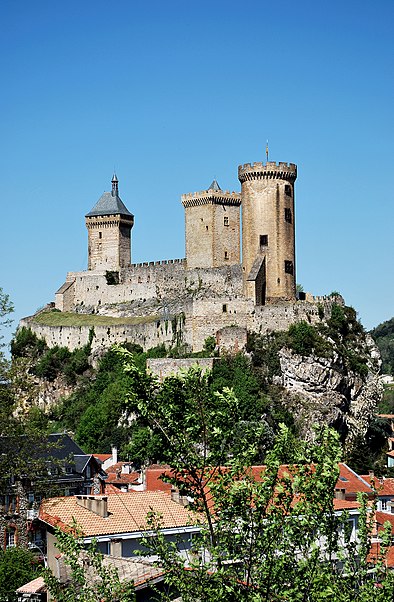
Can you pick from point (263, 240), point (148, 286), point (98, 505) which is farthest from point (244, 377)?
point (98, 505)

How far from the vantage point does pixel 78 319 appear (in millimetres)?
74750

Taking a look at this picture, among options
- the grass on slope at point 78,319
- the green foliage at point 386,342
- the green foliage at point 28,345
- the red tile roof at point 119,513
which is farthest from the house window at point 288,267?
the green foliage at point 386,342

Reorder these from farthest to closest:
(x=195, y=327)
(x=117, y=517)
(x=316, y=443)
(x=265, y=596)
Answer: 1. (x=195, y=327)
2. (x=117, y=517)
3. (x=316, y=443)
4. (x=265, y=596)

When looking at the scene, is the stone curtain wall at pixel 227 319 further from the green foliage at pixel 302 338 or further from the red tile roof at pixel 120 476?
the red tile roof at pixel 120 476

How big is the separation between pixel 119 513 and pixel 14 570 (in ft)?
12.2

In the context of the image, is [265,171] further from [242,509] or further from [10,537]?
[242,509]

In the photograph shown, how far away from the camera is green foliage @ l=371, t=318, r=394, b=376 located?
137 meters

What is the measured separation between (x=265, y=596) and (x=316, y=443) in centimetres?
263

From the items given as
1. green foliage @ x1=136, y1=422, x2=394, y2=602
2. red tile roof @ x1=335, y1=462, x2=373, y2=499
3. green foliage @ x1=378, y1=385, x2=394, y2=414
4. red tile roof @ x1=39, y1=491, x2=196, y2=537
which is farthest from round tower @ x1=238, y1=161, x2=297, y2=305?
green foliage @ x1=136, y1=422, x2=394, y2=602

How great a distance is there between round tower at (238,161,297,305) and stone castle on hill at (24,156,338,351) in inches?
2.3

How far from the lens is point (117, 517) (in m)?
29.4

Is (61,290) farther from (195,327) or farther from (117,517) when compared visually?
(117,517)

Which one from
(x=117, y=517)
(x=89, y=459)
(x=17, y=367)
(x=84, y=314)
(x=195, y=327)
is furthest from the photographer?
(x=84, y=314)

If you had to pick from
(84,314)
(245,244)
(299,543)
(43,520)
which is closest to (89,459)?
(43,520)
